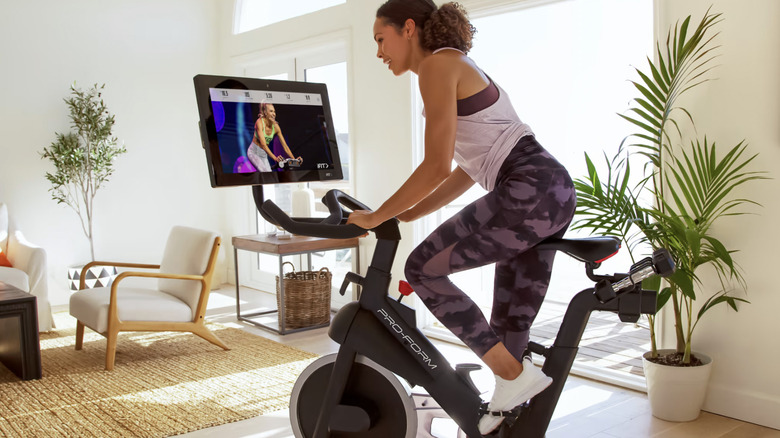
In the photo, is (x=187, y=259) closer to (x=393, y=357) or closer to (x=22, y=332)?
(x=22, y=332)

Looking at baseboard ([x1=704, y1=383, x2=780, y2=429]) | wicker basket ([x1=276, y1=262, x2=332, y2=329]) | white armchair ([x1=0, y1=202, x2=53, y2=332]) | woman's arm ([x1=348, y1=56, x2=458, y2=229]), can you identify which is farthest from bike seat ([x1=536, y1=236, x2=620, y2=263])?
white armchair ([x1=0, y1=202, x2=53, y2=332])

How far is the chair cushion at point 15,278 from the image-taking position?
4.32 m

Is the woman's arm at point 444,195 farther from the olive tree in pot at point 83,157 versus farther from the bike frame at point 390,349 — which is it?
the olive tree in pot at point 83,157

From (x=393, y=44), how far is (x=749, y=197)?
70.8 inches

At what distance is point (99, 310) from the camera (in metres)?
3.65

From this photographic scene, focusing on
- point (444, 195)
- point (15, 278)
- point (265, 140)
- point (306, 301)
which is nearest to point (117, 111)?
point (15, 278)

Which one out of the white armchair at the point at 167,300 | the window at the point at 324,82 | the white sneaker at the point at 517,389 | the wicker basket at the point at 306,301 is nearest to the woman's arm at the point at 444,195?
the white sneaker at the point at 517,389

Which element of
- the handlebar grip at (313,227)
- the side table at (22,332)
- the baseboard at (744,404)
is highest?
the handlebar grip at (313,227)

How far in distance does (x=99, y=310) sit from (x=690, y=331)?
2.88 metres

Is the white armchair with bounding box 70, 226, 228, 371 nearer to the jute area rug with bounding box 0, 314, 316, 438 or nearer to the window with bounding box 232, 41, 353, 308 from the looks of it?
the jute area rug with bounding box 0, 314, 316, 438

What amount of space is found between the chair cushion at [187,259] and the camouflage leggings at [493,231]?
2.29 m

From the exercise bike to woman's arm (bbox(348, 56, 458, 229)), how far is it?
0.63ft

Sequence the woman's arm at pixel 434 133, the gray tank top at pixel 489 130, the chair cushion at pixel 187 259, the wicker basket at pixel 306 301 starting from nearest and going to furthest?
the woman's arm at pixel 434 133, the gray tank top at pixel 489 130, the chair cushion at pixel 187 259, the wicker basket at pixel 306 301

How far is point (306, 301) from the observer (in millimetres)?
4551
